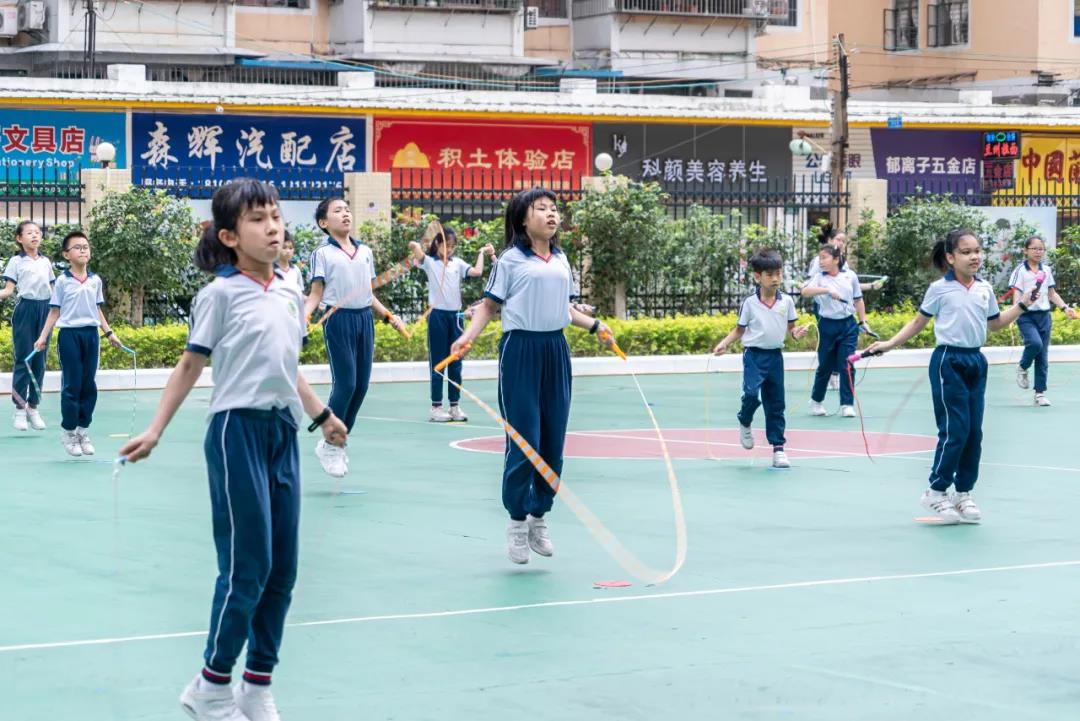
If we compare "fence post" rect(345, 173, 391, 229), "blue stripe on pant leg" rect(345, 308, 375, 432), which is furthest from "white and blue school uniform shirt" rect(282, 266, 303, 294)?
"fence post" rect(345, 173, 391, 229)

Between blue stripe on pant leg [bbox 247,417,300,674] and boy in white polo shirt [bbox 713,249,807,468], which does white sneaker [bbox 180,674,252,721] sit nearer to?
blue stripe on pant leg [bbox 247,417,300,674]

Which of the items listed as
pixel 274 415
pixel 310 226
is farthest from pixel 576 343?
pixel 274 415

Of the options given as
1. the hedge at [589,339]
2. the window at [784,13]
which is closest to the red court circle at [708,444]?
the hedge at [589,339]

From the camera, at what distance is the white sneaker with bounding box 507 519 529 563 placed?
8703 millimetres

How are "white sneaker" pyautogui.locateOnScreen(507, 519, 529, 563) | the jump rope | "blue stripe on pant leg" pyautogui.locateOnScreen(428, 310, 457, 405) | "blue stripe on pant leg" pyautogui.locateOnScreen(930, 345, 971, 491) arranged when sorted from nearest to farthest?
the jump rope, "white sneaker" pyautogui.locateOnScreen(507, 519, 529, 563), "blue stripe on pant leg" pyautogui.locateOnScreen(930, 345, 971, 491), "blue stripe on pant leg" pyautogui.locateOnScreen(428, 310, 457, 405)

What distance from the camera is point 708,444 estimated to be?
1420 centimetres

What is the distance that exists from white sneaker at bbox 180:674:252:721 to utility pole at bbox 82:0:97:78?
27.2 meters

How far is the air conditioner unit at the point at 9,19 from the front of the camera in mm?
33312

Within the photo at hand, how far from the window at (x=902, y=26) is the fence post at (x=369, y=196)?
82.6 feet

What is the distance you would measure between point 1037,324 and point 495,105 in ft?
Result: 55.0

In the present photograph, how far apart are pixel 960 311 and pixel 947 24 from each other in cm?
3602

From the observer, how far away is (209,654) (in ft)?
18.4

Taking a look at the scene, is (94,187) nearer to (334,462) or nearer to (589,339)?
(589,339)

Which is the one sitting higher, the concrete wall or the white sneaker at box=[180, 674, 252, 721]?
the concrete wall
